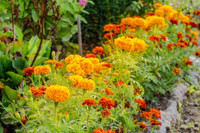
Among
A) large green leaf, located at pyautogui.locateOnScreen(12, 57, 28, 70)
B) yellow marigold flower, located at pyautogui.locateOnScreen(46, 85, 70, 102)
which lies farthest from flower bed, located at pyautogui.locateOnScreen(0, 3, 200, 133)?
large green leaf, located at pyautogui.locateOnScreen(12, 57, 28, 70)

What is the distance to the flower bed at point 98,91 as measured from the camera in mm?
1695

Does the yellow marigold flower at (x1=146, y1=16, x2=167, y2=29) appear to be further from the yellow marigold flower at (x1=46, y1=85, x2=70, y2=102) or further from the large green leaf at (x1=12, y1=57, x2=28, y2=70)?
the yellow marigold flower at (x1=46, y1=85, x2=70, y2=102)

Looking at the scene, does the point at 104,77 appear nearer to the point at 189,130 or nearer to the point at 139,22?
the point at 139,22

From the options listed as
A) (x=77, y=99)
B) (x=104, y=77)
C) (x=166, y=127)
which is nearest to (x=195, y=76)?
(x=166, y=127)

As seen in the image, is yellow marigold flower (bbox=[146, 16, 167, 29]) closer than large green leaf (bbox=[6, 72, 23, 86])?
No

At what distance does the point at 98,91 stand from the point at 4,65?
1.10m

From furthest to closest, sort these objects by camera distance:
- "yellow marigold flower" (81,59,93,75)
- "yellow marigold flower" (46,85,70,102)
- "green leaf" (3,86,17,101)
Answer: "green leaf" (3,86,17,101)
"yellow marigold flower" (81,59,93,75)
"yellow marigold flower" (46,85,70,102)

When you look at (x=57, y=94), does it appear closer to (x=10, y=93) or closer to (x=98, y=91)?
(x=98, y=91)

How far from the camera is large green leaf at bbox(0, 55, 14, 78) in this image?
2661 millimetres

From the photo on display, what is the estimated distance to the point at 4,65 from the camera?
2.69 metres

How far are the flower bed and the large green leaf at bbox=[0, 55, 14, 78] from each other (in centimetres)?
25

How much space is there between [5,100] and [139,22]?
5.60ft

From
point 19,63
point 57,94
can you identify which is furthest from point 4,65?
point 57,94

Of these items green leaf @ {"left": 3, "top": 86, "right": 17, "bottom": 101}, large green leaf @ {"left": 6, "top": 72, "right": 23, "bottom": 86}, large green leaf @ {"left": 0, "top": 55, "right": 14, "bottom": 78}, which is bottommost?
green leaf @ {"left": 3, "top": 86, "right": 17, "bottom": 101}
